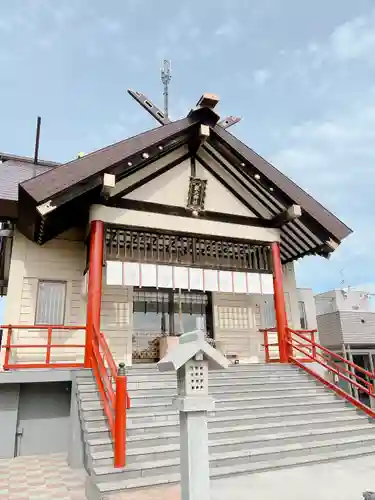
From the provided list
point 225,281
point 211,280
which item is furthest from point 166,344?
point 225,281

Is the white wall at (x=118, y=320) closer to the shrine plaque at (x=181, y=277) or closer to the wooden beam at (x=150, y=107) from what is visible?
the shrine plaque at (x=181, y=277)

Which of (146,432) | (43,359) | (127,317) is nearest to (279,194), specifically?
(127,317)

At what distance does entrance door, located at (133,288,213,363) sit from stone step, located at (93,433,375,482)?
15.8ft

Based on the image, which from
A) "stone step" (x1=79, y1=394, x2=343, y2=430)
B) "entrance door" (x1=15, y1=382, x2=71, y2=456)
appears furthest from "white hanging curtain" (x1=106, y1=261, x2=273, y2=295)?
"stone step" (x1=79, y1=394, x2=343, y2=430)

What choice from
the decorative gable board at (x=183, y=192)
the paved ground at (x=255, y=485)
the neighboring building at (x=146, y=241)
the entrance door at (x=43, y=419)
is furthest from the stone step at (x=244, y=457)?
the decorative gable board at (x=183, y=192)

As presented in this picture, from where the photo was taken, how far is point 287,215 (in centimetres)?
1041

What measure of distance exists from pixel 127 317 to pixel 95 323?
2601 mm

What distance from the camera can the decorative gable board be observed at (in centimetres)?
995

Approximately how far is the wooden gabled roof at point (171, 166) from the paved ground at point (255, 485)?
16.2ft

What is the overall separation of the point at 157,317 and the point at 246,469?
20.4 feet

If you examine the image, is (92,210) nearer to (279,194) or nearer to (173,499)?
(279,194)

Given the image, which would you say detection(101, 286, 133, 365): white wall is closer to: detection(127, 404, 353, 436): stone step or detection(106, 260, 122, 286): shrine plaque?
detection(106, 260, 122, 286): shrine plaque

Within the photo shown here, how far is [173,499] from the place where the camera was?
438 cm

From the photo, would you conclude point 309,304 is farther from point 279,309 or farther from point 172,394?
point 172,394
